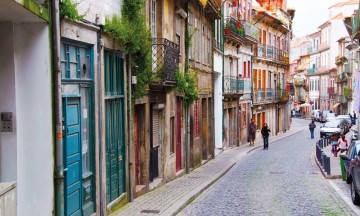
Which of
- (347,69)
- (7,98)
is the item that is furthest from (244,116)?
(347,69)

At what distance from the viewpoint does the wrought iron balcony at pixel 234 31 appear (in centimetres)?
3316

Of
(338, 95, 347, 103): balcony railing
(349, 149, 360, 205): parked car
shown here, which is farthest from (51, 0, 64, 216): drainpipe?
(338, 95, 347, 103): balcony railing

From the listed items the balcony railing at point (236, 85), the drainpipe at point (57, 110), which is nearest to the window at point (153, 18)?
the drainpipe at point (57, 110)

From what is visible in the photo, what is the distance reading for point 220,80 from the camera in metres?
32.3

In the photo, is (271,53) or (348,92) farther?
(348,92)

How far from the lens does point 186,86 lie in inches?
753

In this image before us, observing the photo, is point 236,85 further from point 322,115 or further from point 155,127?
point 322,115

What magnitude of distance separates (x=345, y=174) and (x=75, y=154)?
11.7m

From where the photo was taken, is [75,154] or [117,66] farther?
[117,66]

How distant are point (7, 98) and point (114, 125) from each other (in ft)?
14.1

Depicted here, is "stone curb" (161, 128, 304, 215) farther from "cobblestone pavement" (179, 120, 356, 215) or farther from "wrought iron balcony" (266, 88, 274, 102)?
"wrought iron balcony" (266, 88, 274, 102)

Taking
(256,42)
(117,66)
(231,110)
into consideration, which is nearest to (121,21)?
(117,66)

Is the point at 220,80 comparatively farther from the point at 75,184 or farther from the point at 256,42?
the point at 75,184

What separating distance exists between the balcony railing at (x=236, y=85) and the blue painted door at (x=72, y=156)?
2408 cm
